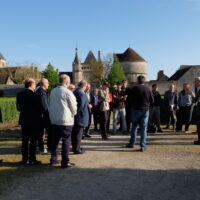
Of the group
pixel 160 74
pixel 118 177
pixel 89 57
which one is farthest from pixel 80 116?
pixel 89 57

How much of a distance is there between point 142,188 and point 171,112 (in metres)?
7.37

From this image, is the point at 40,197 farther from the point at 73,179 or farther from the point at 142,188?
the point at 142,188

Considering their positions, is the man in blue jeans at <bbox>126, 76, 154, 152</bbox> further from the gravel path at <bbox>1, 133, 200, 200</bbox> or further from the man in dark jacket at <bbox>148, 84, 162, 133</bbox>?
the man in dark jacket at <bbox>148, 84, 162, 133</bbox>

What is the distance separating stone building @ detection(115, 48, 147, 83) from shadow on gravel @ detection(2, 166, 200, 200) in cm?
8104

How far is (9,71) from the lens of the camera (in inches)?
3046

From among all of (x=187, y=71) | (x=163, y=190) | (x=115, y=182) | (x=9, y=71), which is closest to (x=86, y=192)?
(x=115, y=182)

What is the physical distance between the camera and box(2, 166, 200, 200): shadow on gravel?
434cm

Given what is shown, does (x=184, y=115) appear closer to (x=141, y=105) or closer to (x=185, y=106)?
(x=185, y=106)

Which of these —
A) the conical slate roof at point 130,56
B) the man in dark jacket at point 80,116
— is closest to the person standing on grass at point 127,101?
the man in dark jacket at point 80,116

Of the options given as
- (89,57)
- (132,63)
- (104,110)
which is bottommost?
(104,110)

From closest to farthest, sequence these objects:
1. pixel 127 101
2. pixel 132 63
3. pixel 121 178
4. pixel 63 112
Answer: pixel 121 178
pixel 63 112
pixel 127 101
pixel 132 63

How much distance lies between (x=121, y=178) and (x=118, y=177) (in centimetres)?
9

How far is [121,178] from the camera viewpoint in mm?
5207

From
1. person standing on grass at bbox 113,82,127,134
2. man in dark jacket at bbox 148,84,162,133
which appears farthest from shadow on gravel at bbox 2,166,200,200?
man in dark jacket at bbox 148,84,162,133
